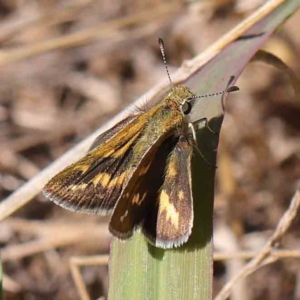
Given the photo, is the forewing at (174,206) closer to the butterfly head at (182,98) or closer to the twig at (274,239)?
the butterfly head at (182,98)

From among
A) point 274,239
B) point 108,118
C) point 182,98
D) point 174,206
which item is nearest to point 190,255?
point 174,206

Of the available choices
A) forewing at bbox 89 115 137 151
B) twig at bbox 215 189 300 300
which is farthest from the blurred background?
forewing at bbox 89 115 137 151

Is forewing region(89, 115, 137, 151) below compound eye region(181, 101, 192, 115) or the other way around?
below

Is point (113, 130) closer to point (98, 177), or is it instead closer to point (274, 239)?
point (98, 177)

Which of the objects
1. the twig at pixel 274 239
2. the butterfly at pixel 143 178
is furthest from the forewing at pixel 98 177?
the twig at pixel 274 239

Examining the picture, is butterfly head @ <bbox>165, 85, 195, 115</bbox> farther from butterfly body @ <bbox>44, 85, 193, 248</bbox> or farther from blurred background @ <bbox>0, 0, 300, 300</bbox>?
blurred background @ <bbox>0, 0, 300, 300</bbox>

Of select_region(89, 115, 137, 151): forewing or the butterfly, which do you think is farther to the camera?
select_region(89, 115, 137, 151): forewing

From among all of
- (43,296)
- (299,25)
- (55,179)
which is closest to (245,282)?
(43,296)

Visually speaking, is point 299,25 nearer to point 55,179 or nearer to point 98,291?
point 98,291
